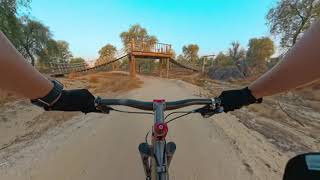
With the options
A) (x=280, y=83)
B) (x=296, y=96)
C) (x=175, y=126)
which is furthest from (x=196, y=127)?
(x=296, y=96)

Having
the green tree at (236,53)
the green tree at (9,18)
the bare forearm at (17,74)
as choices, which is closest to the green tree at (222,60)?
the green tree at (236,53)

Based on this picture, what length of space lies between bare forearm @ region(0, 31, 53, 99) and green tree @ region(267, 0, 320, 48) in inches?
1086

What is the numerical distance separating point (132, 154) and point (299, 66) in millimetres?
3917

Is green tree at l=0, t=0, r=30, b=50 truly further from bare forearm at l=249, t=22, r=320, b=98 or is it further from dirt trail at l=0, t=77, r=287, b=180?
bare forearm at l=249, t=22, r=320, b=98

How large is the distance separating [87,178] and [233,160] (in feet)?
6.78

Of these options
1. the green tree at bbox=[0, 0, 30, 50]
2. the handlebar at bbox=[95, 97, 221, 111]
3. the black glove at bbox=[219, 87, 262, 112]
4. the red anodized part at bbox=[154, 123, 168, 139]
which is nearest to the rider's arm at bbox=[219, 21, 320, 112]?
the black glove at bbox=[219, 87, 262, 112]

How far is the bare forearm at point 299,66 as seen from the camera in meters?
0.94

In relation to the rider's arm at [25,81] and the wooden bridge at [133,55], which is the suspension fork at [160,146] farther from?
the wooden bridge at [133,55]

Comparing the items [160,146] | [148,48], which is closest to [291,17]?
[148,48]

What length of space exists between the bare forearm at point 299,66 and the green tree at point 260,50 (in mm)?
43994

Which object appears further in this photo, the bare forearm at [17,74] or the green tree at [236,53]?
the green tree at [236,53]

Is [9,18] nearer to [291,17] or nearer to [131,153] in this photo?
[131,153]

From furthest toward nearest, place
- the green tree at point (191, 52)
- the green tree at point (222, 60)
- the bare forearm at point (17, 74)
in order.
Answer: the green tree at point (191, 52), the green tree at point (222, 60), the bare forearm at point (17, 74)

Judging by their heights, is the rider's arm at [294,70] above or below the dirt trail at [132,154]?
above
